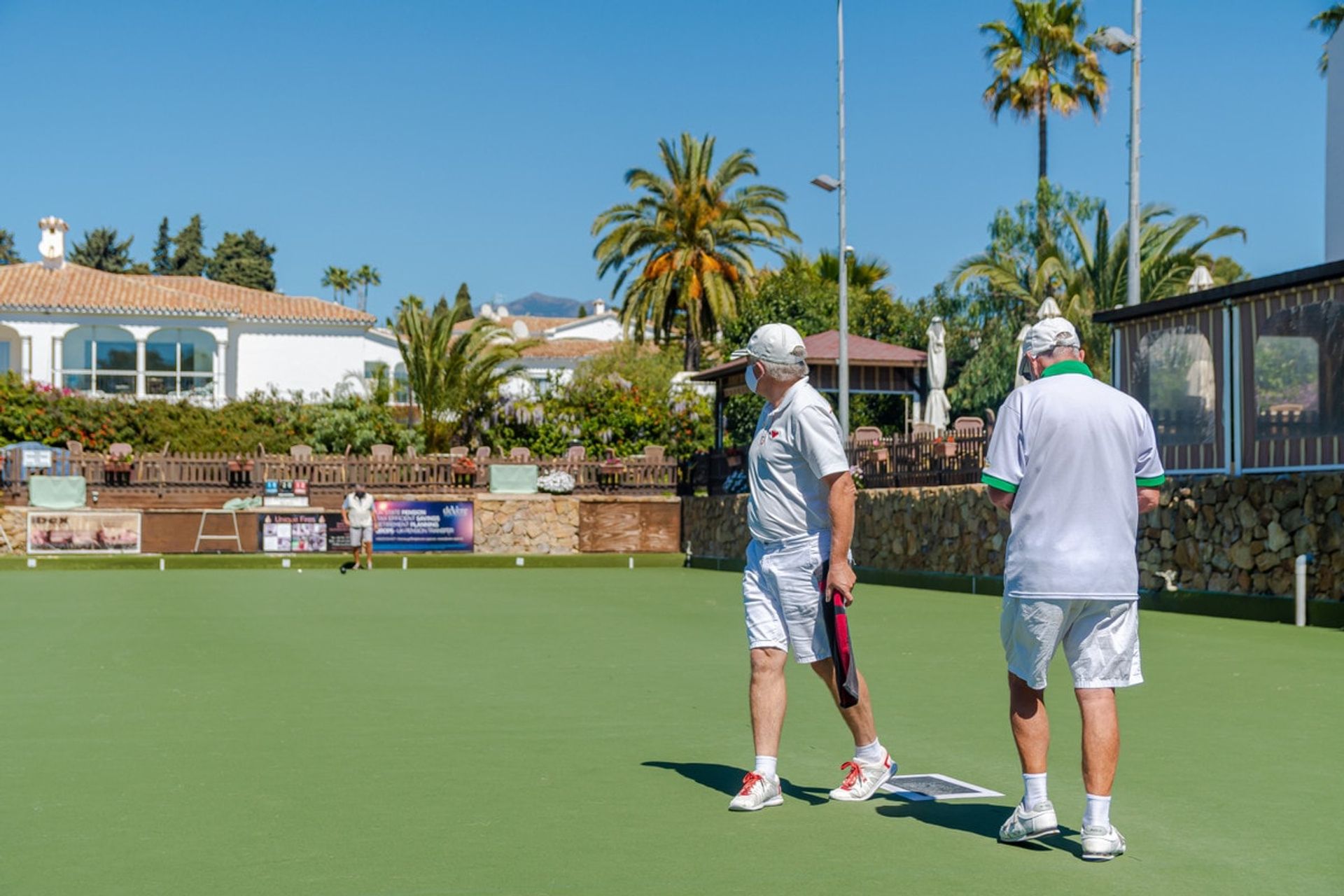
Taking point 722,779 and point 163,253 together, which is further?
point 163,253

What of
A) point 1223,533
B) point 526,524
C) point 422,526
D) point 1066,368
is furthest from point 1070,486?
point 526,524

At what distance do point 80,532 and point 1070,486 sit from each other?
30895 millimetres

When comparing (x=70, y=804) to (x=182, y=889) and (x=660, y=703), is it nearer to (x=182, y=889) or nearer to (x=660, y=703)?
(x=182, y=889)

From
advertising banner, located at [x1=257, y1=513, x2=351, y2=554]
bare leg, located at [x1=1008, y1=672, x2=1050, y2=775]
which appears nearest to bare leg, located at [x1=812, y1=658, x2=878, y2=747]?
bare leg, located at [x1=1008, y1=672, x2=1050, y2=775]

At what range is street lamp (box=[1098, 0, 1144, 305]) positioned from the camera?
2283 cm

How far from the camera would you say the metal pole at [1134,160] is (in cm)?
2280

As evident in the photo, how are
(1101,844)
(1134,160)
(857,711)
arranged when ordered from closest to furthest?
(1101,844) < (857,711) < (1134,160)

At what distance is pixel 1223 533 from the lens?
16.5m

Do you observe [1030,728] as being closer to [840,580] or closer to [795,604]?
[840,580]

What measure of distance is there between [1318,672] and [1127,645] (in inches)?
254

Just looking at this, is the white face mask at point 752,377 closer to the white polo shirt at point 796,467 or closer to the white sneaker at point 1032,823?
the white polo shirt at point 796,467

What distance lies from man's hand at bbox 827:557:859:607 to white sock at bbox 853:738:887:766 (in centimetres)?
68

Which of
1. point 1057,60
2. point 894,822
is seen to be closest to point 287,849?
point 894,822

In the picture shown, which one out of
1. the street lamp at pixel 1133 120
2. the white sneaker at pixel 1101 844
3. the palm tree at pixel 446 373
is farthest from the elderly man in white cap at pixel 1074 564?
the palm tree at pixel 446 373
